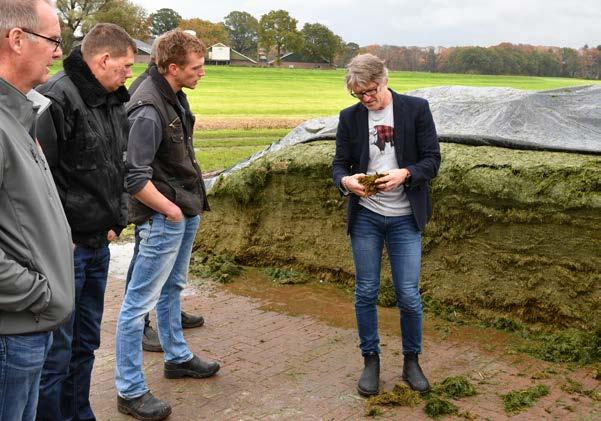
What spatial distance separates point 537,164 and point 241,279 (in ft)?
9.94

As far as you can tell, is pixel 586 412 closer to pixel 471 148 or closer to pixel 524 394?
pixel 524 394

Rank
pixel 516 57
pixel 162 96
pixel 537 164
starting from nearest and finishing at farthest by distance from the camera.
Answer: pixel 162 96 < pixel 537 164 < pixel 516 57

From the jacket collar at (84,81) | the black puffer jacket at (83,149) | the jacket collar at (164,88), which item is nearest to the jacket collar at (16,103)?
the black puffer jacket at (83,149)

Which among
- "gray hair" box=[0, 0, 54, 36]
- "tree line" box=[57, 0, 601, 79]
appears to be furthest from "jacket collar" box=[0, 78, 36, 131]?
"tree line" box=[57, 0, 601, 79]

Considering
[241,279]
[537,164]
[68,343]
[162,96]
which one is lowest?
[241,279]

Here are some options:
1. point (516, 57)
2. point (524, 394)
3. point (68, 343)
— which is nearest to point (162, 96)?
point (68, 343)

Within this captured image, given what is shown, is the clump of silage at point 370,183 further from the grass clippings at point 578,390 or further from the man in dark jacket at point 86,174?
the grass clippings at point 578,390

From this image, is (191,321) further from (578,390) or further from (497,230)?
(578,390)

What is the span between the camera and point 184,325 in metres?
5.59

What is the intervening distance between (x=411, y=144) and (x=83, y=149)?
194 cm

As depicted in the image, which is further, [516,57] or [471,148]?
[516,57]

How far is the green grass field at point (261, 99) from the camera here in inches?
750

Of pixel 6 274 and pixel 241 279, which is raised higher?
pixel 6 274

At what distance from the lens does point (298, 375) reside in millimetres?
4652
